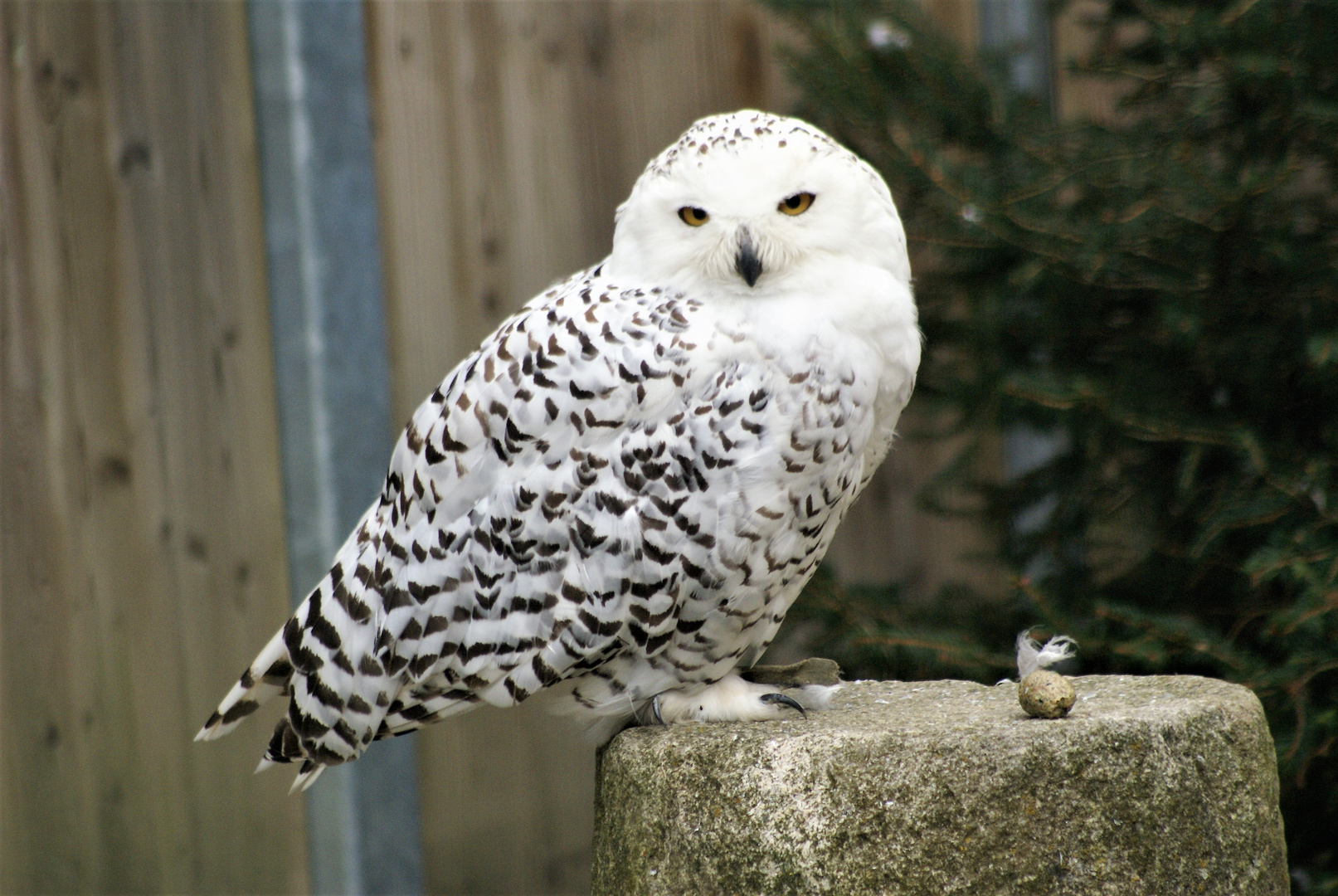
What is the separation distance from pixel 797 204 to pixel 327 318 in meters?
1.17

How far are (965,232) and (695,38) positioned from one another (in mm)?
866

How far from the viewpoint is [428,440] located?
1.92 metres

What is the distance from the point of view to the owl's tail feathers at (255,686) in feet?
6.69

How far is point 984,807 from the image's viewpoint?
161 centimetres

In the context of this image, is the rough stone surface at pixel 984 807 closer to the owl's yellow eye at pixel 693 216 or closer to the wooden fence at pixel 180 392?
the owl's yellow eye at pixel 693 216

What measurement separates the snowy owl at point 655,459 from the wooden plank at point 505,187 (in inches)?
31.9

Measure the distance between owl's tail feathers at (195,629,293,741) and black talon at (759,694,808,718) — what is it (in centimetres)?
75

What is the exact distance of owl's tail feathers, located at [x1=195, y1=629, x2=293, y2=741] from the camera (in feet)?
6.69

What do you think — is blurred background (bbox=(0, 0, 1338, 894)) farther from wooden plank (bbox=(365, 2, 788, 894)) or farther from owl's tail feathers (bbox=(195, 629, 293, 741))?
owl's tail feathers (bbox=(195, 629, 293, 741))

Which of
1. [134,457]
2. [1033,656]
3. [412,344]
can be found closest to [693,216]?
[1033,656]

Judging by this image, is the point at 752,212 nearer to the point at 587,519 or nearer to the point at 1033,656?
Result: the point at 587,519

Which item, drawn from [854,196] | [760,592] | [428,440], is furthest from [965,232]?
[428,440]

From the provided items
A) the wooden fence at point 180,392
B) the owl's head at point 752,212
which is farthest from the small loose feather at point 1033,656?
the wooden fence at point 180,392

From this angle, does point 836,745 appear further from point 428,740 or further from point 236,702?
Result: point 428,740
